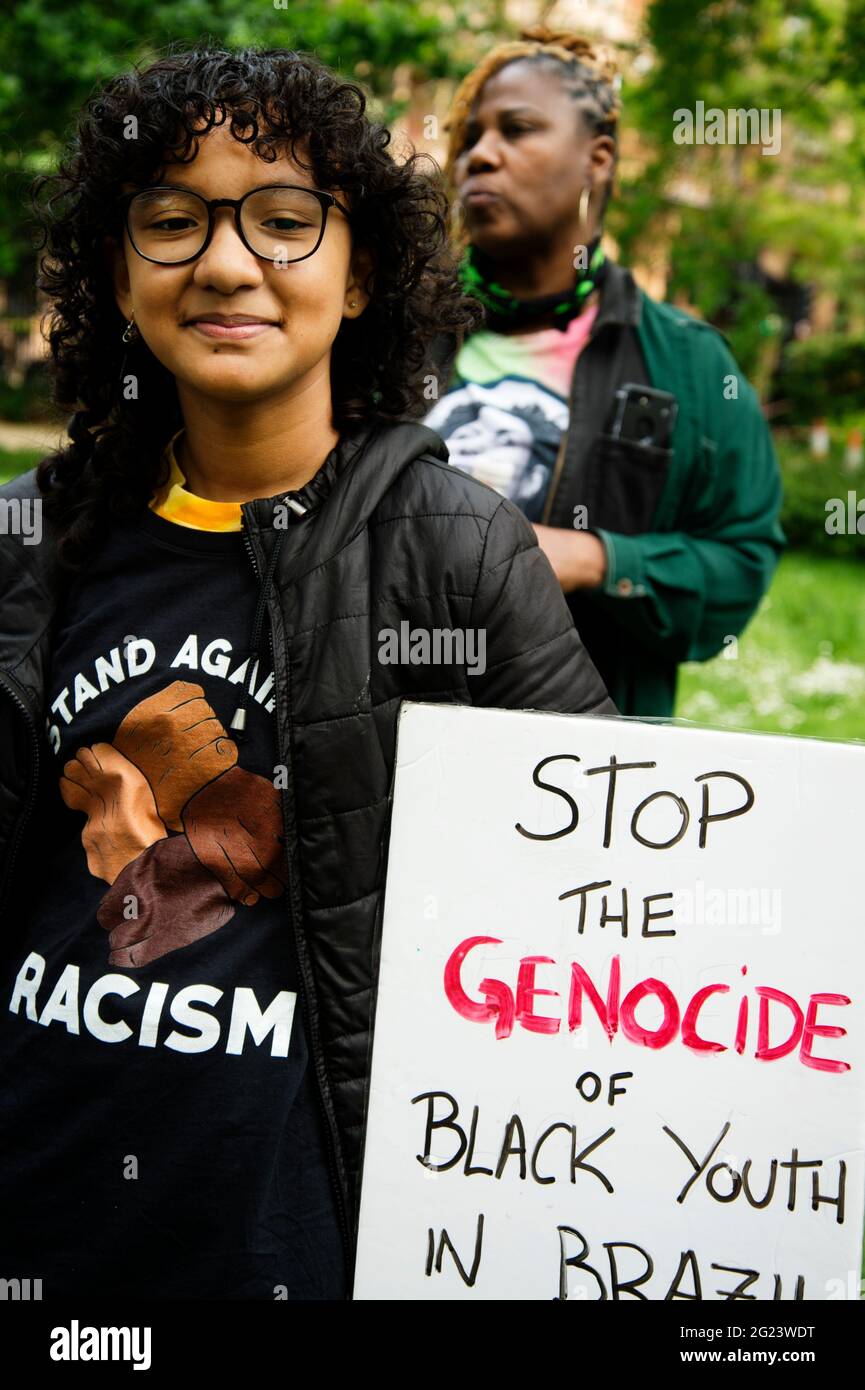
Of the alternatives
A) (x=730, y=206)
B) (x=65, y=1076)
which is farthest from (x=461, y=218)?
(x=730, y=206)

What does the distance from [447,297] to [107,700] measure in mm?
813

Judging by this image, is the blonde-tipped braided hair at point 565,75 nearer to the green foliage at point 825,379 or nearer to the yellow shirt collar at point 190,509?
the yellow shirt collar at point 190,509

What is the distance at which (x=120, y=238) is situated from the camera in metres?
1.88

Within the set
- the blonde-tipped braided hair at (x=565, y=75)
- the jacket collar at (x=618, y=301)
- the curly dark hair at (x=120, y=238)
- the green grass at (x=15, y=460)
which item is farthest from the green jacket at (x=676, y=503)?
the green grass at (x=15, y=460)

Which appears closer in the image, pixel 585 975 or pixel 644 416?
pixel 585 975

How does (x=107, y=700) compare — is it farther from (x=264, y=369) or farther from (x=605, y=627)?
(x=605, y=627)

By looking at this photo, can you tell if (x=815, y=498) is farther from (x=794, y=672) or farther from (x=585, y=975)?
(x=585, y=975)

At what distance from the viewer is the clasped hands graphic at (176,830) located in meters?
1.66

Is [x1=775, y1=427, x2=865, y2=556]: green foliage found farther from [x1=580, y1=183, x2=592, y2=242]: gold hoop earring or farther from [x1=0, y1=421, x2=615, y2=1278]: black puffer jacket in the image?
[x1=0, y1=421, x2=615, y2=1278]: black puffer jacket

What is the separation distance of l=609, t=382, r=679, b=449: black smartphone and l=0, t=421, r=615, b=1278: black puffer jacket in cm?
85

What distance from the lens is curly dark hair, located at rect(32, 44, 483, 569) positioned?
1711 millimetres

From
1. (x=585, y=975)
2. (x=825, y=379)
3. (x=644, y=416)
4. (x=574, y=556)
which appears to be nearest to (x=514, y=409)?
(x=644, y=416)

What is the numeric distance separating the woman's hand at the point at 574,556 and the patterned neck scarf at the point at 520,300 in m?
0.46

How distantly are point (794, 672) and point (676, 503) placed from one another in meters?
6.26
